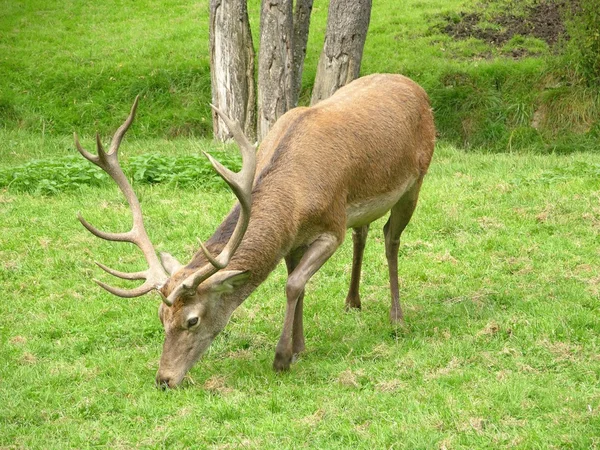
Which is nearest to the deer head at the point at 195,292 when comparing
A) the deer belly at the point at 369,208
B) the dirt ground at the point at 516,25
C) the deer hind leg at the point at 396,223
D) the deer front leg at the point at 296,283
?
the deer front leg at the point at 296,283

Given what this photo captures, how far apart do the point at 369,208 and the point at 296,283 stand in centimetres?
99

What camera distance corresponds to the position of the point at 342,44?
507 inches

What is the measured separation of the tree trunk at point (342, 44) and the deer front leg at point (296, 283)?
6.56 meters

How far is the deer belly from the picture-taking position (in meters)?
6.96

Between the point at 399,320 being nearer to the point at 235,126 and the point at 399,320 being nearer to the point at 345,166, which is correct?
the point at 345,166

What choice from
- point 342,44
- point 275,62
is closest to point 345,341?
point 342,44

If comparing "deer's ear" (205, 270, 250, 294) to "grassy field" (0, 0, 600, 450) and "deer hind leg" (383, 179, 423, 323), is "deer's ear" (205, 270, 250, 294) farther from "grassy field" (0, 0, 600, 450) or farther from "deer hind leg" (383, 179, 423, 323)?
"deer hind leg" (383, 179, 423, 323)

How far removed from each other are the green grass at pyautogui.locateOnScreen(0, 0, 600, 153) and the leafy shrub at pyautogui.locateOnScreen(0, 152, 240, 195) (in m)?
3.84

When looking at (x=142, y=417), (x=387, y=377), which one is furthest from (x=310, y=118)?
(x=142, y=417)

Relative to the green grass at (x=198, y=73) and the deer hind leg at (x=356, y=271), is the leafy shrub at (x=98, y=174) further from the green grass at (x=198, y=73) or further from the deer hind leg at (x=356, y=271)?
the green grass at (x=198, y=73)

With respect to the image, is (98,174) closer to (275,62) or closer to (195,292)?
(275,62)

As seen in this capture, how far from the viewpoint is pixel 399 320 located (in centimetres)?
736

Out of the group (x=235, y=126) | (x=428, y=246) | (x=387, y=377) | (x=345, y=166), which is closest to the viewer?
(x=235, y=126)

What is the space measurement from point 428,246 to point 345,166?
98.7 inches
